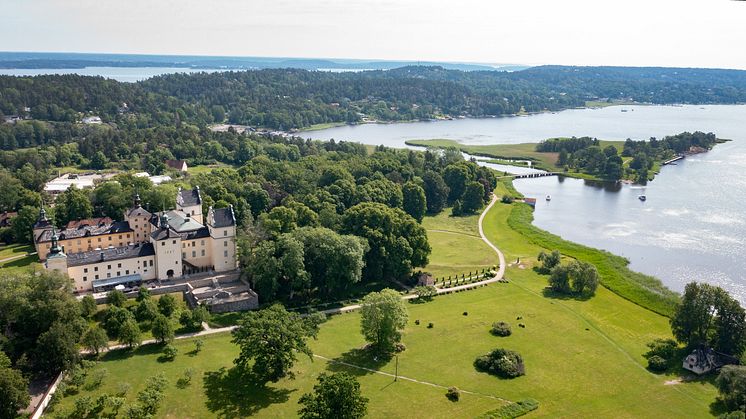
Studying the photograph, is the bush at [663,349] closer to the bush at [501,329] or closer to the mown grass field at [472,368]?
the mown grass field at [472,368]

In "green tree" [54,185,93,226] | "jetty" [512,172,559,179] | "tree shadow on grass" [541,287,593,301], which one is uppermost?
"green tree" [54,185,93,226]

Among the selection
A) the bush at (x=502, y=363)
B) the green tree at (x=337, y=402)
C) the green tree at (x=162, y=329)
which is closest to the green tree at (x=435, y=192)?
the bush at (x=502, y=363)

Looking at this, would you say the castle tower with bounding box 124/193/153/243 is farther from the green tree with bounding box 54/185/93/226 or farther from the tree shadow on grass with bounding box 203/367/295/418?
the tree shadow on grass with bounding box 203/367/295/418

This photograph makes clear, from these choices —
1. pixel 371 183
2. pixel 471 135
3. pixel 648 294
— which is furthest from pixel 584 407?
pixel 471 135

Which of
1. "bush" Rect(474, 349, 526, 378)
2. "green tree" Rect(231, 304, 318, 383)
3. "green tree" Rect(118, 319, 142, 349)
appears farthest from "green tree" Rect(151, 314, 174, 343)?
"bush" Rect(474, 349, 526, 378)

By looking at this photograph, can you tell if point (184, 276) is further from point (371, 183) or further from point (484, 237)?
point (484, 237)
